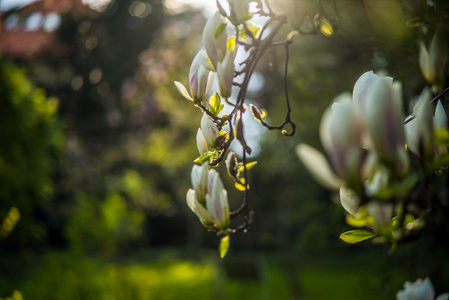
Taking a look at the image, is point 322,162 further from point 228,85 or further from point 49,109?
point 49,109

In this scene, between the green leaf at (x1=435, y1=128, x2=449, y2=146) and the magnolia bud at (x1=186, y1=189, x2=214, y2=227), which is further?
the magnolia bud at (x1=186, y1=189, x2=214, y2=227)

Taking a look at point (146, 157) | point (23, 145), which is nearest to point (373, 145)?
point (23, 145)

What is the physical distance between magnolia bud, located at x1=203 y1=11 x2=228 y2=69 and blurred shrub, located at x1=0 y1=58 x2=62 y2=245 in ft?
7.97

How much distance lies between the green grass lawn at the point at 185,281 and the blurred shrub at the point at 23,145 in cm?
37

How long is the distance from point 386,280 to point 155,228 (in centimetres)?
1229

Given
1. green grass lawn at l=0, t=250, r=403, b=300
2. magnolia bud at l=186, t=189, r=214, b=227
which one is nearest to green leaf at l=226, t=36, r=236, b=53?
magnolia bud at l=186, t=189, r=214, b=227

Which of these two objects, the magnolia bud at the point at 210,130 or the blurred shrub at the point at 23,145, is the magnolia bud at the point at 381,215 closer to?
the magnolia bud at the point at 210,130

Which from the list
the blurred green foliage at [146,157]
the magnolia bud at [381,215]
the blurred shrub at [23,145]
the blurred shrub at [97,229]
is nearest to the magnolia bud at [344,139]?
the magnolia bud at [381,215]

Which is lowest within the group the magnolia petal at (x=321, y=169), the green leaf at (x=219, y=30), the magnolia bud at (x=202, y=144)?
the magnolia bud at (x=202, y=144)

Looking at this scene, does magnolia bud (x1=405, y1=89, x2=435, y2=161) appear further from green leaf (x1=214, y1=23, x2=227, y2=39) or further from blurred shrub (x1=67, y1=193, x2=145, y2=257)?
blurred shrub (x1=67, y1=193, x2=145, y2=257)

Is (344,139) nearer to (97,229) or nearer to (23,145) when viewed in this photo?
(23,145)

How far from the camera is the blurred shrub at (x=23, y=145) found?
9.12ft

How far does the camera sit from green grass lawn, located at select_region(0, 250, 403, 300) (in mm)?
2654

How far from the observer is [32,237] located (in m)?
3.02
